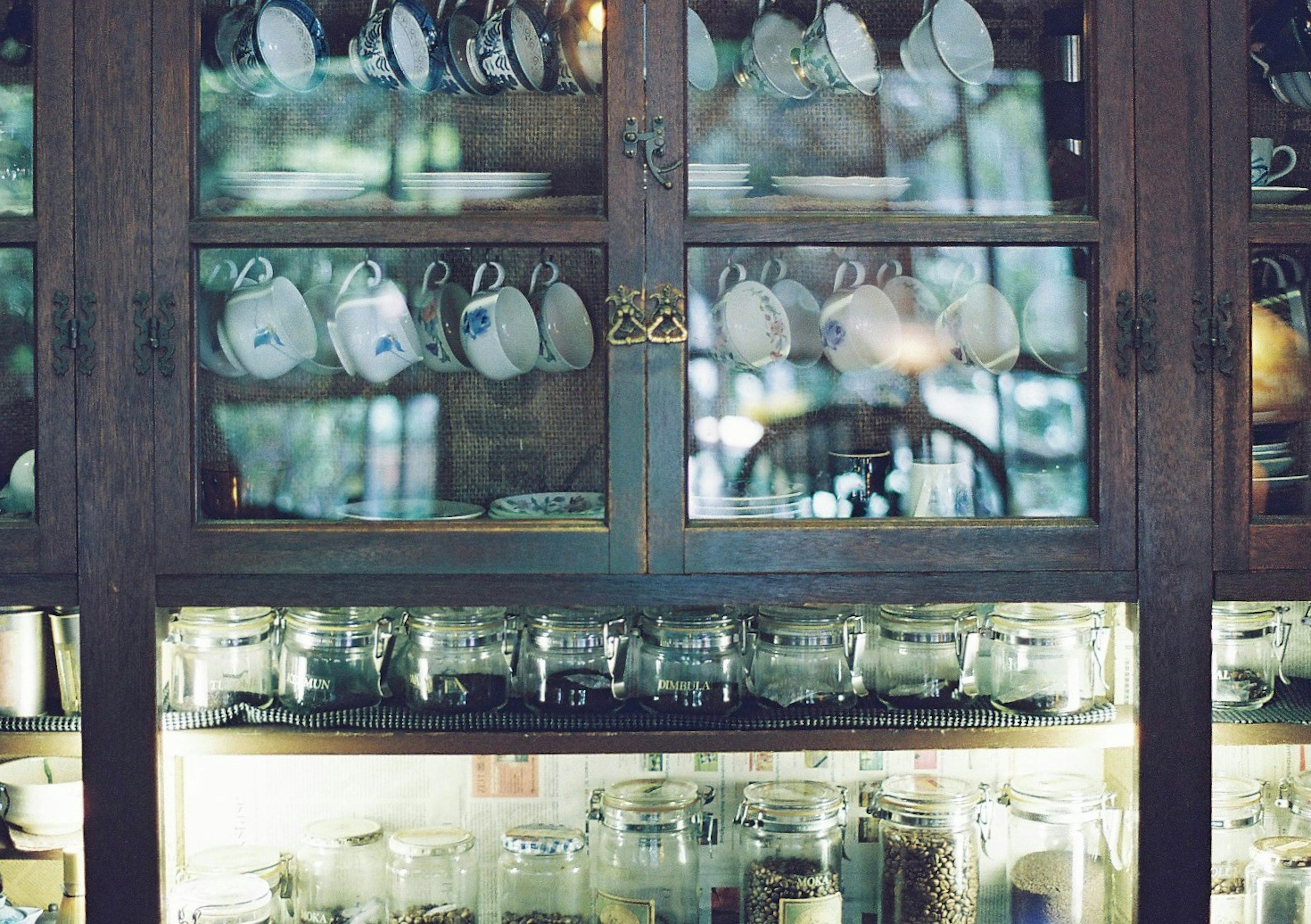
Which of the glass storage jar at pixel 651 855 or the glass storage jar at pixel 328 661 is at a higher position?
the glass storage jar at pixel 328 661

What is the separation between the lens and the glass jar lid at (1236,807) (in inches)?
68.7

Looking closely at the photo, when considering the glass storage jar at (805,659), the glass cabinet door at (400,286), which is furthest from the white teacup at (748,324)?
the glass storage jar at (805,659)

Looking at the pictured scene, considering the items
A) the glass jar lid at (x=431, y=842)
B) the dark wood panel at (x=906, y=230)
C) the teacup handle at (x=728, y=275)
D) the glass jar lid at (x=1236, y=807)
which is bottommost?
the glass jar lid at (x=431, y=842)

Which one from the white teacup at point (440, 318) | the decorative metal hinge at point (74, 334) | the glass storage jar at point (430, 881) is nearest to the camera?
the decorative metal hinge at point (74, 334)

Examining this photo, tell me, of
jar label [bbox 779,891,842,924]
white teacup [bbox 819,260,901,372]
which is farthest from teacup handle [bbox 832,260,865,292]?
jar label [bbox 779,891,842,924]

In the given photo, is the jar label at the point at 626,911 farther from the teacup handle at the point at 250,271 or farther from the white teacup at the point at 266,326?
the teacup handle at the point at 250,271

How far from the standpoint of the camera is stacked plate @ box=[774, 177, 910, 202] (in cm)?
162

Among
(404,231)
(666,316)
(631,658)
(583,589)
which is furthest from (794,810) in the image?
(404,231)

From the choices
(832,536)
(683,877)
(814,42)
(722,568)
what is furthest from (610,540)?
(814,42)

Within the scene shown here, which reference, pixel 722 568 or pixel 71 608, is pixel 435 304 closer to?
Answer: pixel 722 568

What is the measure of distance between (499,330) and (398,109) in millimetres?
325

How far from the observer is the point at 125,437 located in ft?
5.05

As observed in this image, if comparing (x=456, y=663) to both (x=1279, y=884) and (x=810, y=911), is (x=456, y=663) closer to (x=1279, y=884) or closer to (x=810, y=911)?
(x=810, y=911)

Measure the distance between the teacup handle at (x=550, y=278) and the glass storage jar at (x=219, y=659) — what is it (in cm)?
55
